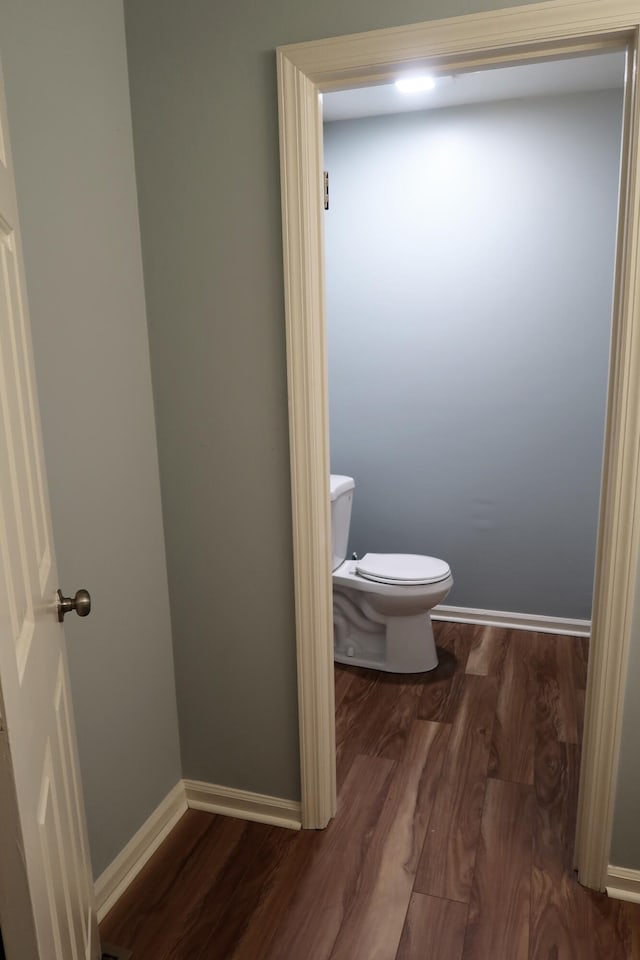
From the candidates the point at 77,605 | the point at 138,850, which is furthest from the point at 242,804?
the point at 77,605

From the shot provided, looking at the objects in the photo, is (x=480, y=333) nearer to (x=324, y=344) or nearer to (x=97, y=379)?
(x=324, y=344)

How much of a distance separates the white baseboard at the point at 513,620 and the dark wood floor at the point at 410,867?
0.69m

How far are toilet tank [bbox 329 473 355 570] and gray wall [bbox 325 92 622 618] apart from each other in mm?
426

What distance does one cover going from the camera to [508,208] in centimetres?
299

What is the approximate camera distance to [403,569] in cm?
291

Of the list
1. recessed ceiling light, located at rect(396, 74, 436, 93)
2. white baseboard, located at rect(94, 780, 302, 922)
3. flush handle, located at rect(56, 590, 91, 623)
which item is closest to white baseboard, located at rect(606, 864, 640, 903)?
white baseboard, located at rect(94, 780, 302, 922)

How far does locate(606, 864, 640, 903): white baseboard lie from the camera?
1.71m

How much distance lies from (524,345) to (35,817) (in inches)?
109

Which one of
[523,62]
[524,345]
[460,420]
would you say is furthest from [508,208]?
[523,62]

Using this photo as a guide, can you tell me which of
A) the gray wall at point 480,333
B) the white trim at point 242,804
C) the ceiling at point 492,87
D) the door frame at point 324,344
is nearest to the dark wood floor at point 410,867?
the white trim at point 242,804

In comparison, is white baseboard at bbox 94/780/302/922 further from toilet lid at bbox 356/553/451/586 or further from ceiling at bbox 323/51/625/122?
ceiling at bbox 323/51/625/122

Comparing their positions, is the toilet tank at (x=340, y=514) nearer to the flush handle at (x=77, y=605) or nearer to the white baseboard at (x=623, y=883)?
the white baseboard at (x=623, y=883)

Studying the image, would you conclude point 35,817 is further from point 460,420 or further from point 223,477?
point 460,420

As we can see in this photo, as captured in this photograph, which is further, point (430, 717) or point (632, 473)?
point (430, 717)
